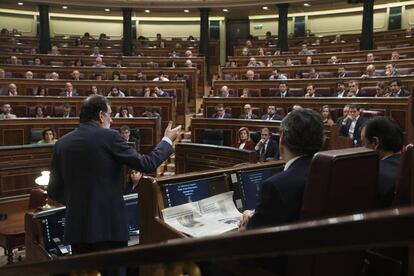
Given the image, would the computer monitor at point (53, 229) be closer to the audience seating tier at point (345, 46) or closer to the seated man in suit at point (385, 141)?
the seated man in suit at point (385, 141)

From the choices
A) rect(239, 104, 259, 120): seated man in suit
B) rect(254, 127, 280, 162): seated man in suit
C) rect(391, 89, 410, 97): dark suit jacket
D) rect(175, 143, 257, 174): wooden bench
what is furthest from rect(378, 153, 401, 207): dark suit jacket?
rect(239, 104, 259, 120): seated man in suit

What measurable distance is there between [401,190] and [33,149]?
4.92 metres

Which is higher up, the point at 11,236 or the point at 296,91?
the point at 296,91

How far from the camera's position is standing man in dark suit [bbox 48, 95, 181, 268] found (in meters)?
2.25

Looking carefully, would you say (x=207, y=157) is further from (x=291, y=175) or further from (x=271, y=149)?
(x=291, y=175)

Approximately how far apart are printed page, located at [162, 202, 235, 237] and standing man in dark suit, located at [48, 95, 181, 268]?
0.84 ft

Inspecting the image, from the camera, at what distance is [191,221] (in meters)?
2.12

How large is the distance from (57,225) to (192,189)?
1097 mm

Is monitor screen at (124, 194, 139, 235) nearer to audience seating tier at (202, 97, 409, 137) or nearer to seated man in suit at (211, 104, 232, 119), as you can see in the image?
audience seating tier at (202, 97, 409, 137)

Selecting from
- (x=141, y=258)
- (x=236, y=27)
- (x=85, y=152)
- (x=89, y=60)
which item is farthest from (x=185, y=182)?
(x=236, y=27)

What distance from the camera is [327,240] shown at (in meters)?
0.65

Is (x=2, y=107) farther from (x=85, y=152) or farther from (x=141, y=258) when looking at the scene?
(x=141, y=258)

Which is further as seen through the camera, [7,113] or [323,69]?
[323,69]

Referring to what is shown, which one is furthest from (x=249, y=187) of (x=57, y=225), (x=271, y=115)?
(x=271, y=115)
